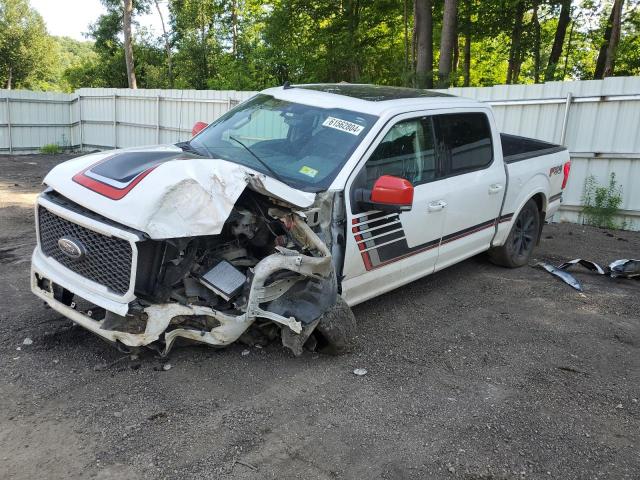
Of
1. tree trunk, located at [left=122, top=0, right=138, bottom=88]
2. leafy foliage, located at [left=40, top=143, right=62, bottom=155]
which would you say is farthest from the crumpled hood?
tree trunk, located at [left=122, top=0, right=138, bottom=88]

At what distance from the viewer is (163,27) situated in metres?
36.6

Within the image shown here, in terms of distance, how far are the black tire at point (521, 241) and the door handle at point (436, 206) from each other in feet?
5.83

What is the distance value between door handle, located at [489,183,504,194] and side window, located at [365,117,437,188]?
0.97 metres

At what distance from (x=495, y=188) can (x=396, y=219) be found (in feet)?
5.63

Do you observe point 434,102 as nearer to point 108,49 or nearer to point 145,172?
point 145,172

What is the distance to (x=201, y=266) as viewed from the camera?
3.64m

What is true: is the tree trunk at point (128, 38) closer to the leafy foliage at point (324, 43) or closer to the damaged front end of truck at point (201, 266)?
the leafy foliage at point (324, 43)

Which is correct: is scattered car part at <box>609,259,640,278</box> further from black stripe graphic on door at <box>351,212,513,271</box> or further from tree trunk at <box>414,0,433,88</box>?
tree trunk at <box>414,0,433,88</box>

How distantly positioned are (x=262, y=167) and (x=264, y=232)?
602 mm

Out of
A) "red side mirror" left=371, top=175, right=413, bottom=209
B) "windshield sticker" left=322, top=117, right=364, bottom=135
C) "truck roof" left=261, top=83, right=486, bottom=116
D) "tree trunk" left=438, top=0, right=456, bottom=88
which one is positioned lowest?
"red side mirror" left=371, top=175, right=413, bottom=209

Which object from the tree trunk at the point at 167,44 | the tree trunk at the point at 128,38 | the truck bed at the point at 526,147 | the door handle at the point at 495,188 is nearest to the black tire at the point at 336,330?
the door handle at the point at 495,188

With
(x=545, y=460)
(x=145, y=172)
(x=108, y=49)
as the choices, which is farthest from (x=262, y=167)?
(x=108, y=49)

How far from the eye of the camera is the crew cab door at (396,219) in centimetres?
420

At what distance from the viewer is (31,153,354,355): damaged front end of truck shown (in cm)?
335
